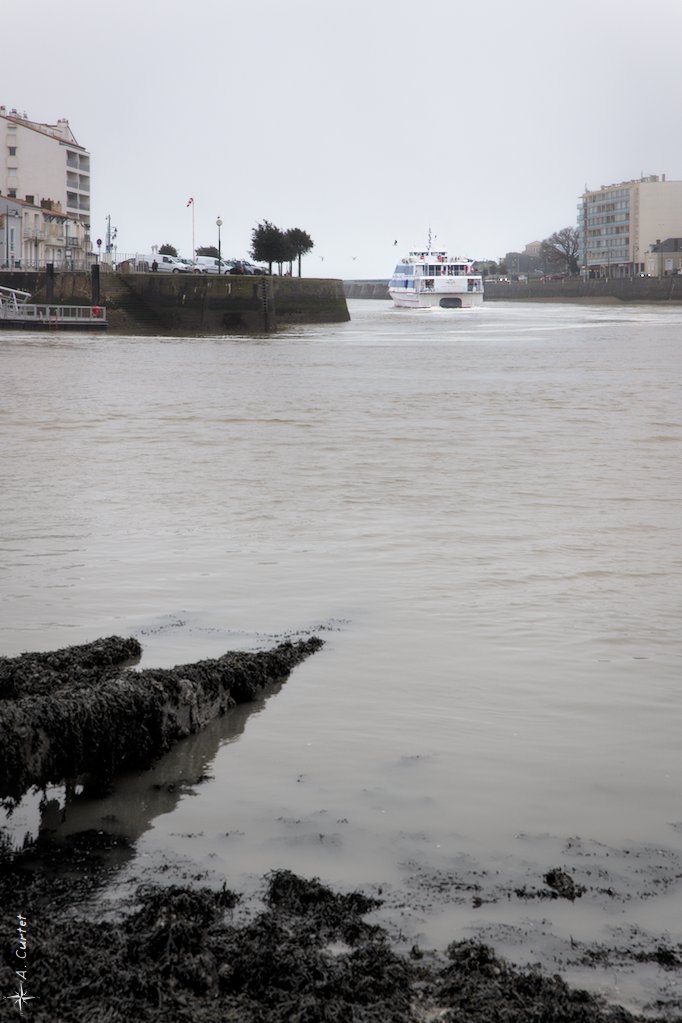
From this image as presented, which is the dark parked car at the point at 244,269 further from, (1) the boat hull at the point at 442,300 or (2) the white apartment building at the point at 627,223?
(2) the white apartment building at the point at 627,223

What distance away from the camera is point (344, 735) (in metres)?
5.63

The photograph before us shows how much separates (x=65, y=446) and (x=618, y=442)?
7304mm

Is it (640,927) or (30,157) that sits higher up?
(30,157)

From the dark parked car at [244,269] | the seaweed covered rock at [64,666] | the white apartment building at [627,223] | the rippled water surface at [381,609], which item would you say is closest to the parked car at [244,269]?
the dark parked car at [244,269]

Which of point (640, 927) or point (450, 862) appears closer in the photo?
point (640, 927)

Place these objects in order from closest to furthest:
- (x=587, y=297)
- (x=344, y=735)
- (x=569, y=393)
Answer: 1. (x=344, y=735)
2. (x=569, y=393)
3. (x=587, y=297)

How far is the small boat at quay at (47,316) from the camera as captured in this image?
57.0 m

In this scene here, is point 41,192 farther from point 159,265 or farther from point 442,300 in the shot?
point 159,265

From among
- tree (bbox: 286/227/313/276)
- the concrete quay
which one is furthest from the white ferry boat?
the concrete quay

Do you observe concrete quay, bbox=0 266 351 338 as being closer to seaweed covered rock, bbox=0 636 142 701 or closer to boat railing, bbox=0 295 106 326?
boat railing, bbox=0 295 106 326

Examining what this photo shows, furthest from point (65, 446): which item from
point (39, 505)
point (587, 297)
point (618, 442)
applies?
point (587, 297)

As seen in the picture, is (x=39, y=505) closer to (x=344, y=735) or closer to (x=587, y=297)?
(x=344, y=735)

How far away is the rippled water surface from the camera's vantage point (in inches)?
188

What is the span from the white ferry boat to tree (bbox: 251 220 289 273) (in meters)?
22.6
